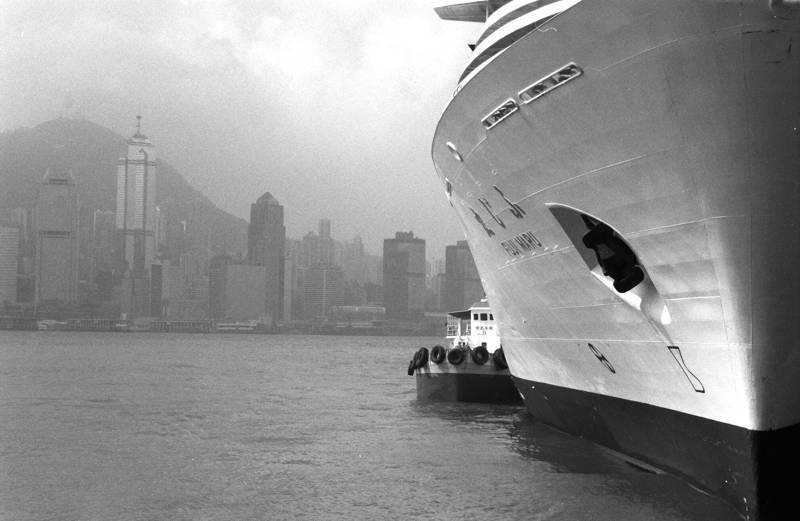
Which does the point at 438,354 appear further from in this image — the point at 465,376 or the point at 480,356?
the point at 480,356

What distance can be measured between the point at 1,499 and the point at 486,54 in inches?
471

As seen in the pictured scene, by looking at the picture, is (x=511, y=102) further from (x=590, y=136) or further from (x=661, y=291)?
(x=661, y=291)

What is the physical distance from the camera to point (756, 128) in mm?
8602


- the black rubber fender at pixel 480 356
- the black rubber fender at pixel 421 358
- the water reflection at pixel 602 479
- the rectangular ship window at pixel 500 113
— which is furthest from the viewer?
the black rubber fender at pixel 421 358

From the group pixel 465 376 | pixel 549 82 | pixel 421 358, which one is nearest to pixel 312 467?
pixel 549 82

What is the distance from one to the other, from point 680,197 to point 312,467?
1105 centimetres

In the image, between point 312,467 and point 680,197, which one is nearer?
point 680,197

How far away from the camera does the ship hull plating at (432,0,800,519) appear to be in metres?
8.55

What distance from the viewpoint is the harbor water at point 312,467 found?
520 inches

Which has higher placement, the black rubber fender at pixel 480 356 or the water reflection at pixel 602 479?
the black rubber fender at pixel 480 356

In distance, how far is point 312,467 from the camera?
17422 millimetres

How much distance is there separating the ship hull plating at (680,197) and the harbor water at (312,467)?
1568 mm

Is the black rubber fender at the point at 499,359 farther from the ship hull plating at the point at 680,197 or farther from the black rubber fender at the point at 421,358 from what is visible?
the ship hull plating at the point at 680,197

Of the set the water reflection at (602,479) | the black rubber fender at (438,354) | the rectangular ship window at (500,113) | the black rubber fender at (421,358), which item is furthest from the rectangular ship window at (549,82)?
the black rubber fender at (421,358)
